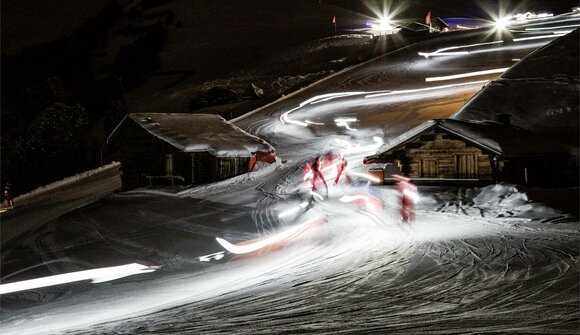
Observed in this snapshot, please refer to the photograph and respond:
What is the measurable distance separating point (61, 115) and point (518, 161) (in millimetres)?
35156

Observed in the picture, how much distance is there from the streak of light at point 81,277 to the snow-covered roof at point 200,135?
13.6 metres

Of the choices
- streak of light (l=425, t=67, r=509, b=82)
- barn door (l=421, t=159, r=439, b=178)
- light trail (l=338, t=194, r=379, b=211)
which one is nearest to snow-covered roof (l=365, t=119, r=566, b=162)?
→ barn door (l=421, t=159, r=439, b=178)

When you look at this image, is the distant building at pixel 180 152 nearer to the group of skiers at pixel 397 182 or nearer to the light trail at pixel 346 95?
the group of skiers at pixel 397 182

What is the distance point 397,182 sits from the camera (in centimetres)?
2247

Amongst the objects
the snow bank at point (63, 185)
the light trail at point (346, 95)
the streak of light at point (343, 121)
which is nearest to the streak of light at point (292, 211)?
the snow bank at point (63, 185)

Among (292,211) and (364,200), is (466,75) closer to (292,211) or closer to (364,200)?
(364,200)

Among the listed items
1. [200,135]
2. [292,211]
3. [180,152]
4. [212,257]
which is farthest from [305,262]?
[200,135]

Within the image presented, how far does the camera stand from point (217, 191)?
975 inches

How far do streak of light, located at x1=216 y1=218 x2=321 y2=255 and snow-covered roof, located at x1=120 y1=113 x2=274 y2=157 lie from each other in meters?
11.2

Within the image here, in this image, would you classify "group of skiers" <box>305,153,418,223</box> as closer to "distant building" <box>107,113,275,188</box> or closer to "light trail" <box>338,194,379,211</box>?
"light trail" <box>338,194,379,211</box>

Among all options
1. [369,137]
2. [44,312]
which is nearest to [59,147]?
[369,137]

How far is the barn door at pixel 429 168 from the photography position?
22797mm

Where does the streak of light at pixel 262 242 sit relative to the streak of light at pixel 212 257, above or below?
above

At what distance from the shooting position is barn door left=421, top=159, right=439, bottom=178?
22797 mm
